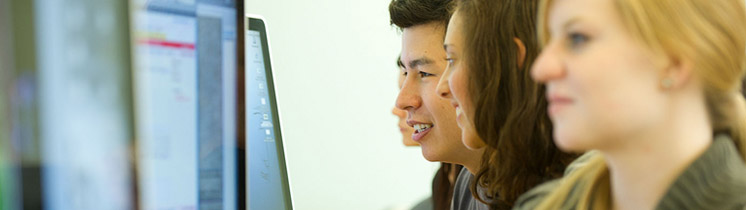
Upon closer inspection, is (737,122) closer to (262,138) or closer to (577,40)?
(577,40)

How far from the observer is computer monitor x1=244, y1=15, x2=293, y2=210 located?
3.04 feet

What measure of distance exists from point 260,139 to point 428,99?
0.40 m

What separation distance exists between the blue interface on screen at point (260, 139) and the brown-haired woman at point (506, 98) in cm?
26

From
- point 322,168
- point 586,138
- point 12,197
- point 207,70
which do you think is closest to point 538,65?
point 586,138

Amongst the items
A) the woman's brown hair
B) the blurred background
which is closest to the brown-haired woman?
the woman's brown hair

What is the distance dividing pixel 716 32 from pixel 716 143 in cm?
9

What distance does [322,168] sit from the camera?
2268 mm

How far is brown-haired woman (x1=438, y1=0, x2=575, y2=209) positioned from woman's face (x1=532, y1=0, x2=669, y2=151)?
0.95 feet

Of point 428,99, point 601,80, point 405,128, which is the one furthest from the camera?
point 405,128

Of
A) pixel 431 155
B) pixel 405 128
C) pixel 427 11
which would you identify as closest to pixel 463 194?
pixel 431 155

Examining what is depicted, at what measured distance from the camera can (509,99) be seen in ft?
3.07

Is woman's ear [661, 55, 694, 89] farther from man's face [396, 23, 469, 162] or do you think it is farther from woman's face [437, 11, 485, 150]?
man's face [396, 23, 469, 162]

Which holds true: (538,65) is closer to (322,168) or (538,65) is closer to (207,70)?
(207,70)

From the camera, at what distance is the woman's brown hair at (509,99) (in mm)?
896
